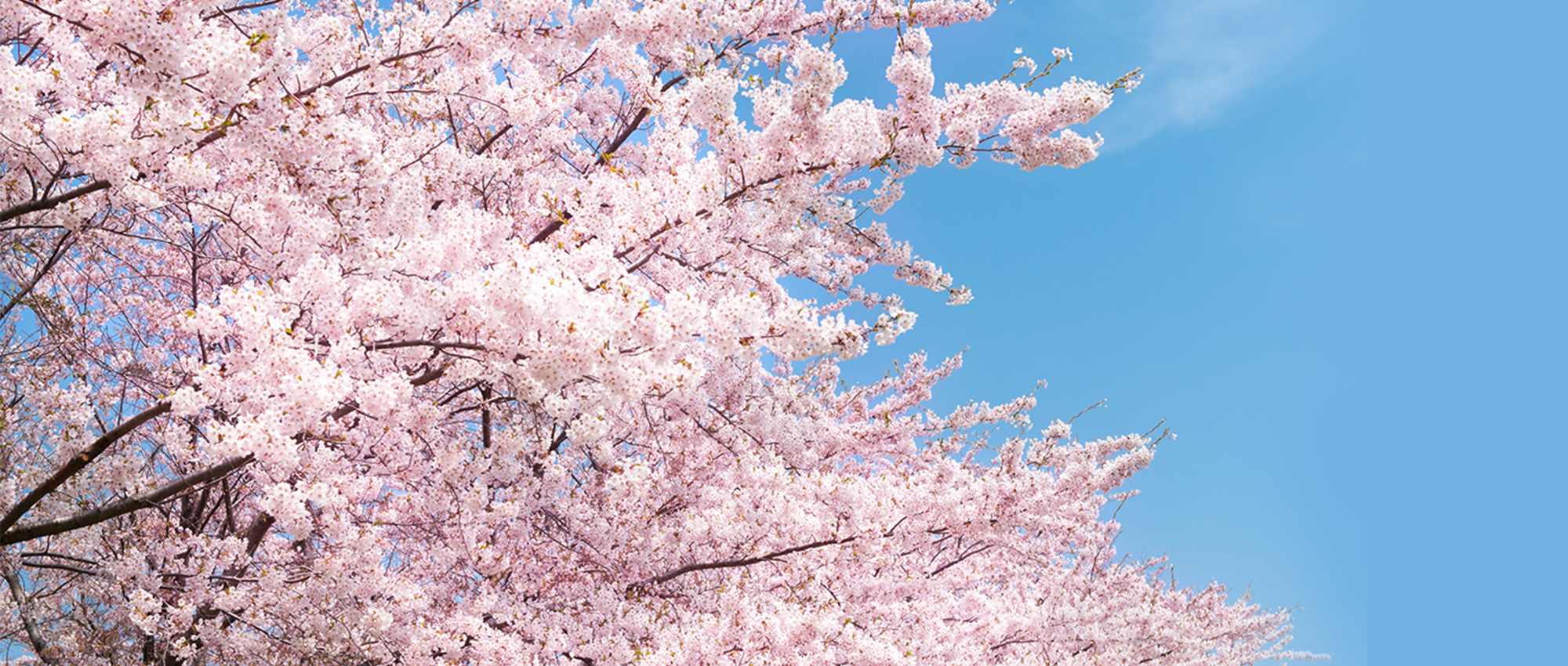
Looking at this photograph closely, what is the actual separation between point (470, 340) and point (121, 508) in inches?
96.6

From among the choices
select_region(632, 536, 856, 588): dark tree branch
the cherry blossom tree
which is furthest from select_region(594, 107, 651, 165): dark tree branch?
select_region(632, 536, 856, 588): dark tree branch

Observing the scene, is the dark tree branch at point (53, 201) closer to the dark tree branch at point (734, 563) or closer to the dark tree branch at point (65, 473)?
the dark tree branch at point (65, 473)

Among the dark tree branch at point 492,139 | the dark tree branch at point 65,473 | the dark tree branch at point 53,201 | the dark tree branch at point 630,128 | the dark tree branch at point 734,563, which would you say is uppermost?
the dark tree branch at point 630,128

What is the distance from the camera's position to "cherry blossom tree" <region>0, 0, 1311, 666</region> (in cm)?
445

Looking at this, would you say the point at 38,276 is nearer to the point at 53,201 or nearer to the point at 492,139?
the point at 53,201

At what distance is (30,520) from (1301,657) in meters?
22.9

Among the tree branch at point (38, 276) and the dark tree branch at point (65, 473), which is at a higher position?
the tree branch at point (38, 276)

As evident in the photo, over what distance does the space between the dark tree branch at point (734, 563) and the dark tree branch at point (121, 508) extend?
375cm

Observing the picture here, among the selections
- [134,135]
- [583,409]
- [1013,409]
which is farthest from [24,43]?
[1013,409]

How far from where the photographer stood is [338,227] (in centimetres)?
506

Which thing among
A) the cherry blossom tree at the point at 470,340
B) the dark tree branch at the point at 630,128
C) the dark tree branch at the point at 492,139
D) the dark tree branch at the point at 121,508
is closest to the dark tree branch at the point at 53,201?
the cherry blossom tree at the point at 470,340

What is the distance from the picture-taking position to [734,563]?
7.83m

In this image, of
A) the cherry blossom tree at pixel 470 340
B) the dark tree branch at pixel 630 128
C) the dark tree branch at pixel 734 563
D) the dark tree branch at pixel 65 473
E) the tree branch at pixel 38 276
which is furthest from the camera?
the dark tree branch at pixel 630 128

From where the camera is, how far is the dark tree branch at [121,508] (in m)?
4.93
